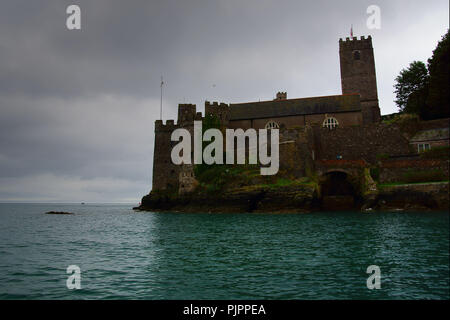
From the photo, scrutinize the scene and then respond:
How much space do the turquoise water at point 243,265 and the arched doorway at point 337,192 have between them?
1954 centimetres

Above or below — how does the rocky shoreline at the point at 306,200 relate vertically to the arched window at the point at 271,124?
below

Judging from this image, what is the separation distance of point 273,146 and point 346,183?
10.7 meters

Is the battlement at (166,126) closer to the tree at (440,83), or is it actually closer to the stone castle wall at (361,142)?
the stone castle wall at (361,142)

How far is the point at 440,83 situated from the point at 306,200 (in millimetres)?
24490

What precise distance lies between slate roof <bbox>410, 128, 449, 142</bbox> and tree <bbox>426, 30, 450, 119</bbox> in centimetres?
580

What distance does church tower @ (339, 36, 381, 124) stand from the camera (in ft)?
196

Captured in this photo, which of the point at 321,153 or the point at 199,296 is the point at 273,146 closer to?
the point at 321,153

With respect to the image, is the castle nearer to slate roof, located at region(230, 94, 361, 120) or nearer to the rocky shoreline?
slate roof, located at region(230, 94, 361, 120)

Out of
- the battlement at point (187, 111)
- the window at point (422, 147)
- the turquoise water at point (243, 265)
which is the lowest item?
the turquoise water at point (243, 265)

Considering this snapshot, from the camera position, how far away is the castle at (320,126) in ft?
141

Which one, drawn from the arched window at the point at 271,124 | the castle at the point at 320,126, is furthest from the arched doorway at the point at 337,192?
the arched window at the point at 271,124
